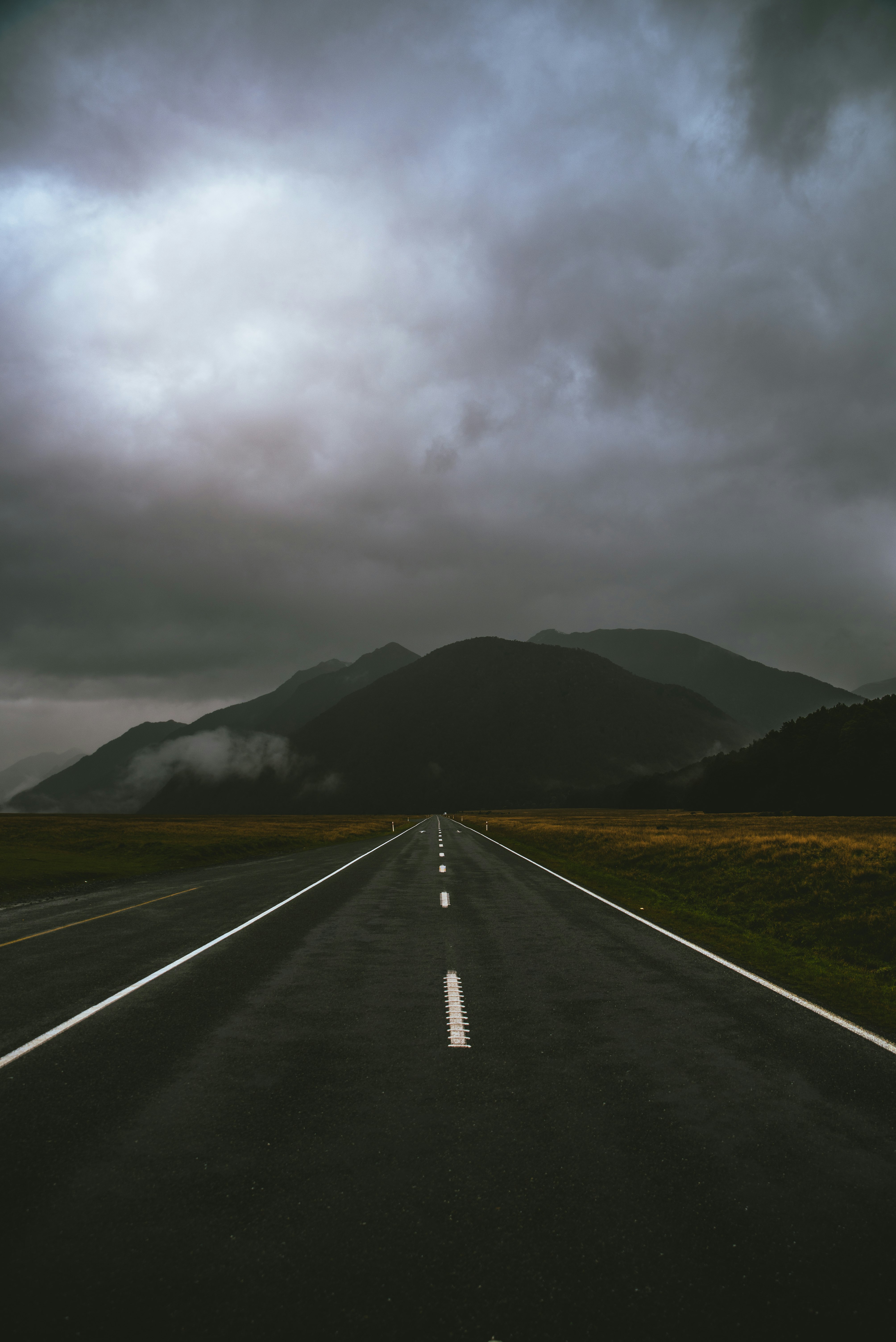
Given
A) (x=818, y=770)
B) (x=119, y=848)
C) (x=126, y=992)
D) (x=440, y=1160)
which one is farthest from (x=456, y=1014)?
(x=818, y=770)

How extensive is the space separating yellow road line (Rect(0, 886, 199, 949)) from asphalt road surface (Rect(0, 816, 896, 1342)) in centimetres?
294

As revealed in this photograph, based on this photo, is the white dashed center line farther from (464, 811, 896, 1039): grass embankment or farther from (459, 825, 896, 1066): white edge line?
(464, 811, 896, 1039): grass embankment

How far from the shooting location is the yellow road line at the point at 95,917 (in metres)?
11.5

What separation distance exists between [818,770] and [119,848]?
99971 millimetres

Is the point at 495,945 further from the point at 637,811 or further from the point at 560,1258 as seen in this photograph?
the point at 637,811

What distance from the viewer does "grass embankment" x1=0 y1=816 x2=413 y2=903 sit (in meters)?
22.6

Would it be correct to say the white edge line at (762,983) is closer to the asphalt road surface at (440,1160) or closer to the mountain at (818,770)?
the asphalt road surface at (440,1160)

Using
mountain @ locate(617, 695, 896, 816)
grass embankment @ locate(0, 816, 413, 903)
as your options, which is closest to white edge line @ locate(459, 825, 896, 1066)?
grass embankment @ locate(0, 816, 413, 903)

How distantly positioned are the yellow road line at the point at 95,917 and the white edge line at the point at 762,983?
22.3 ft

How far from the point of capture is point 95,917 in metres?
14.1

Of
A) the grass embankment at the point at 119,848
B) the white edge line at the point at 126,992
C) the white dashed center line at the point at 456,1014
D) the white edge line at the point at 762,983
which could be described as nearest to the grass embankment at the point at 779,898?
the white edge line at the point at 762,983

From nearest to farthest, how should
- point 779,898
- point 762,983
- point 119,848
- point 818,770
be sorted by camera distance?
point 762,983, point 779,898, point 119,848, point 818,770

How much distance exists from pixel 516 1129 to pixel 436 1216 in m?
1.21

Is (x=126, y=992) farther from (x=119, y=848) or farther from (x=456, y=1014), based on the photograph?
(x=119, y=848)
